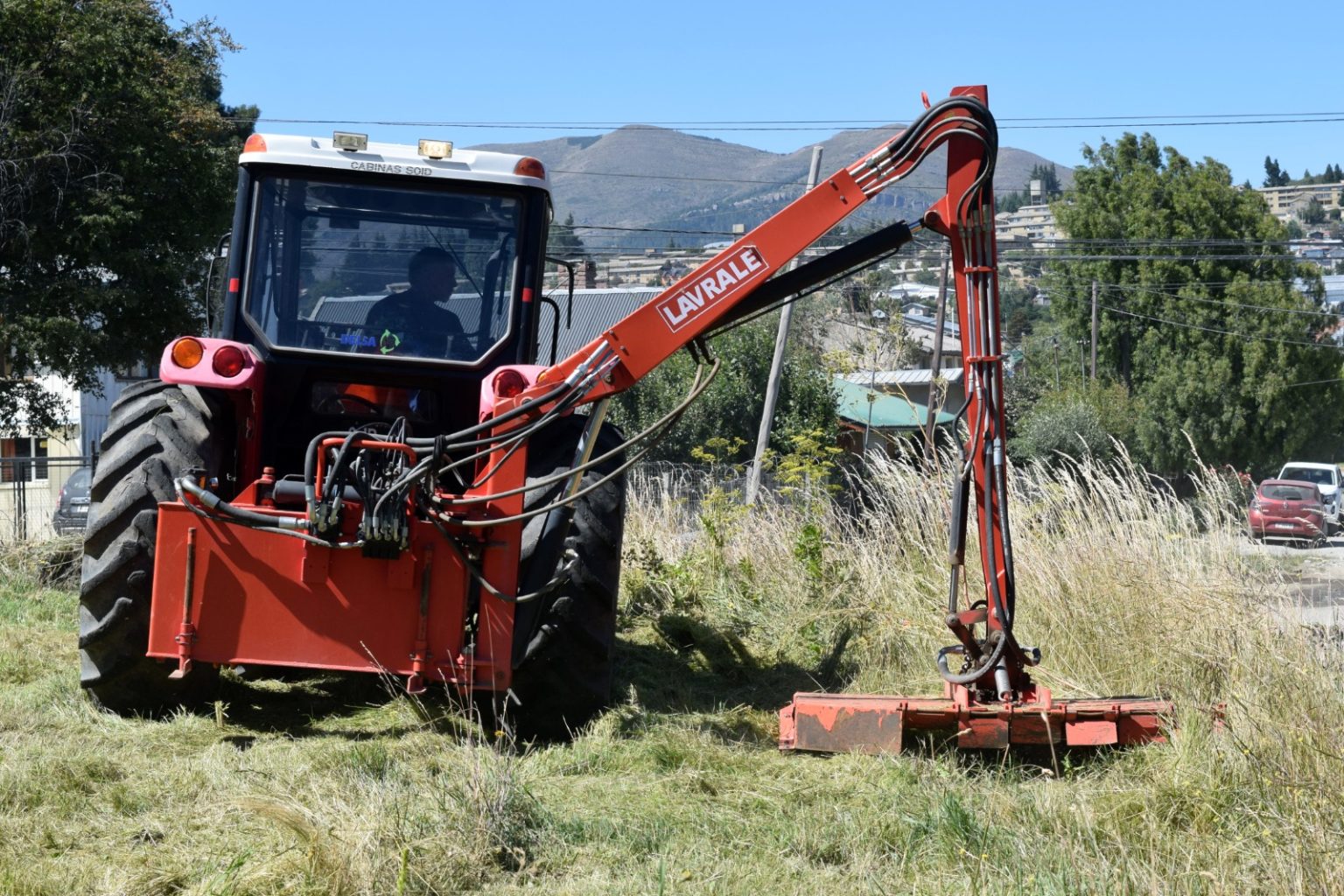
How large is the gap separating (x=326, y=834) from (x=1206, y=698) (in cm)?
415

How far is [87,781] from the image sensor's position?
482 cm

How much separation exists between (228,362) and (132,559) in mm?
933

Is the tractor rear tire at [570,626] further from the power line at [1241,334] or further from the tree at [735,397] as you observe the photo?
the power line at [1241,334]

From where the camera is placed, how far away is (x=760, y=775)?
5.57 meters

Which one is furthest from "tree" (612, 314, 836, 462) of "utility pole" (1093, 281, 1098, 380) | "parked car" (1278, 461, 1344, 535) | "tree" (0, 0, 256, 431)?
"tree" (0, 0, 256, 431)

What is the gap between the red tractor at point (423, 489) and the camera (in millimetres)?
5594

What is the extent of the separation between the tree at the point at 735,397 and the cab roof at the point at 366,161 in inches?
948

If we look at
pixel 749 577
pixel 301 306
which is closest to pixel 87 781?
pixel 301 306

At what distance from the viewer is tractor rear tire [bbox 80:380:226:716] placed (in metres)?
5.72

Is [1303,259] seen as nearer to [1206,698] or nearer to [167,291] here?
[167,291]

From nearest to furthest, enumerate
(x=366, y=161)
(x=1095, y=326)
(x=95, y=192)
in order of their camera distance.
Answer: (x=366, y=161)
(x=95, y=192)
(x=1095, y=326)

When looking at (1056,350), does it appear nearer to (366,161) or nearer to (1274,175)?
(366,161)

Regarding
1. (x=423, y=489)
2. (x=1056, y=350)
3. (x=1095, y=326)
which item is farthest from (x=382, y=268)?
(x=1056, y=350)

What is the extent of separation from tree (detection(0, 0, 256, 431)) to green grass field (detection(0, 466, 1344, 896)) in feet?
27.1
